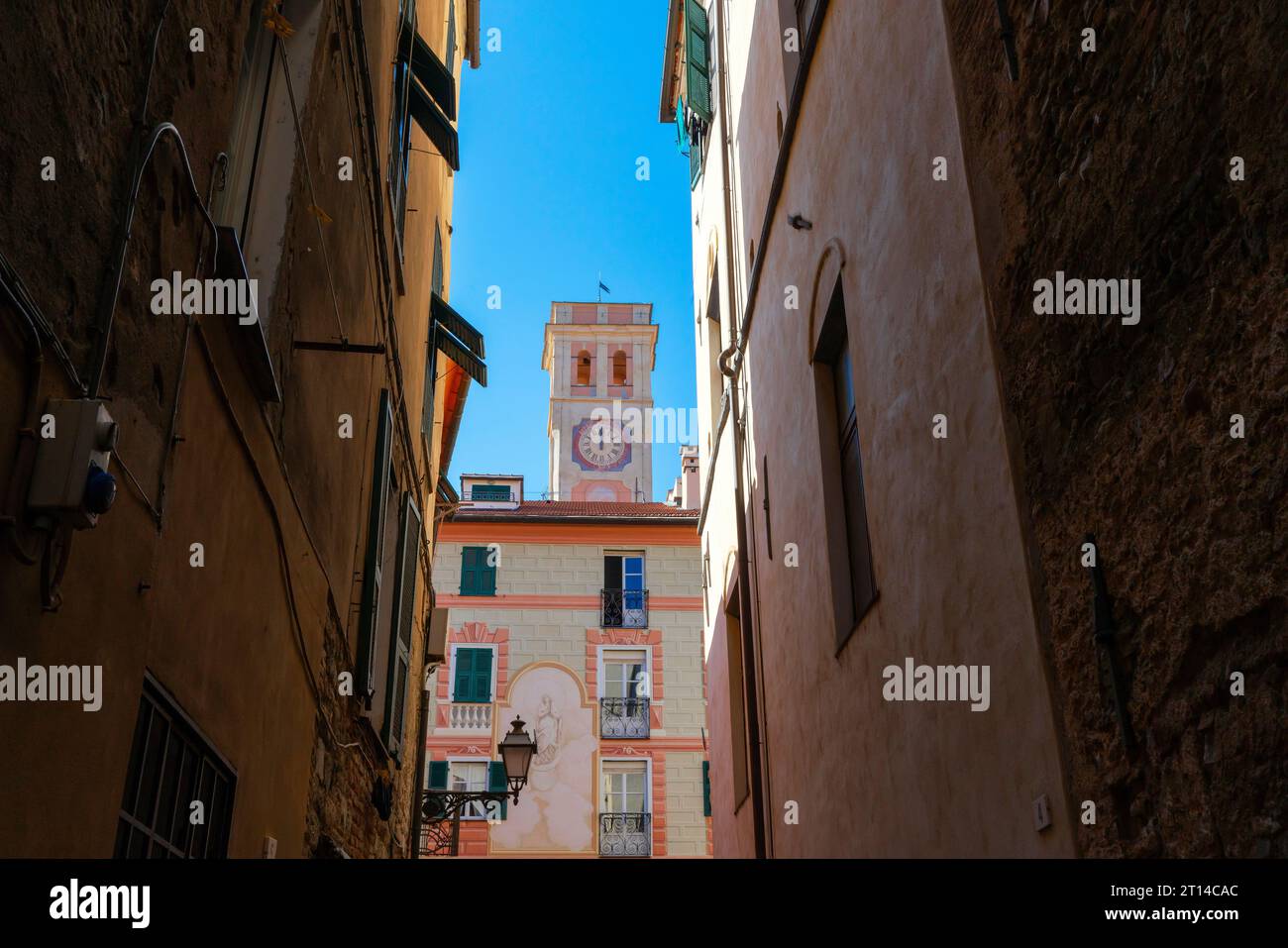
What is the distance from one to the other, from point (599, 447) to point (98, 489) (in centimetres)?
5319

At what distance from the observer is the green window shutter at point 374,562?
8078 mm

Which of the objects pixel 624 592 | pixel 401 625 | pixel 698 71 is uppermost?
pixel 698 71

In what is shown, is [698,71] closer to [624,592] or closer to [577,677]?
[624,592]

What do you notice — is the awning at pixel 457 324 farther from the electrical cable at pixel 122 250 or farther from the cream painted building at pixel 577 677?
the cream painted building at pixel 577 677

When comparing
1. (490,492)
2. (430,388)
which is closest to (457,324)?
(430,388)

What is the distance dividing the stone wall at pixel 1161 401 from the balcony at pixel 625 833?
23.6m

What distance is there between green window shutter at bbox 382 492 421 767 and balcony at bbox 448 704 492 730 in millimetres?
16381

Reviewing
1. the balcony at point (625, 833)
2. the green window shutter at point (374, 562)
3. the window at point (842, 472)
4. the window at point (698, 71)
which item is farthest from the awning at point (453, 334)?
the balcony at point (625, 833)

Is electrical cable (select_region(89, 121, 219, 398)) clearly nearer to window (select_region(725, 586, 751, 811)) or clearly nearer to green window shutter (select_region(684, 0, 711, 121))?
window (select_region(725, 586, 751, 811))

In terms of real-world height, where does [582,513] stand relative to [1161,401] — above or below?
above

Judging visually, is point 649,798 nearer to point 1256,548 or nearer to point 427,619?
point 427,619

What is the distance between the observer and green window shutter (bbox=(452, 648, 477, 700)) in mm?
27589

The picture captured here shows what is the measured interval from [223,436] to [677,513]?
26234mm

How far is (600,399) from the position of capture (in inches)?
2231
